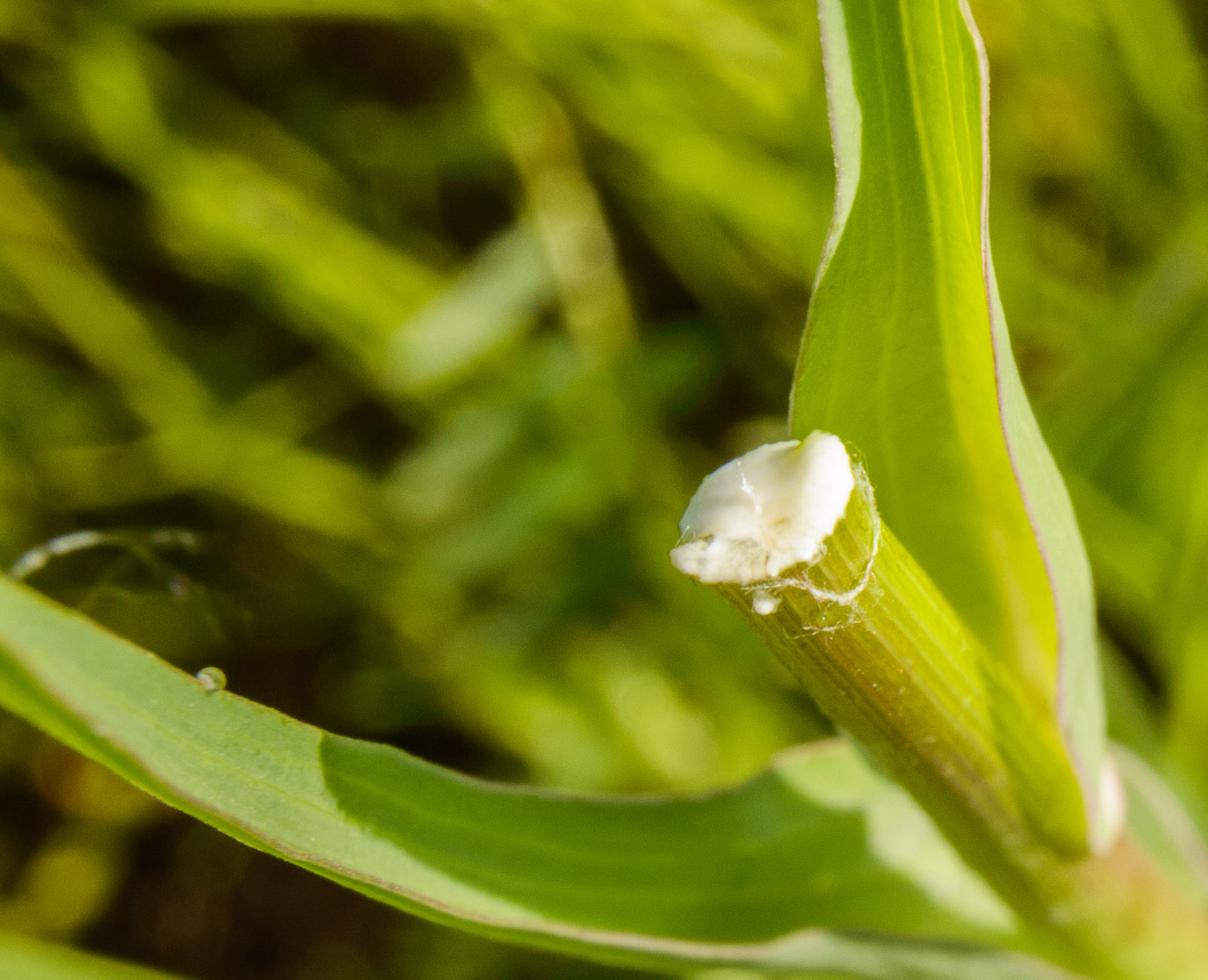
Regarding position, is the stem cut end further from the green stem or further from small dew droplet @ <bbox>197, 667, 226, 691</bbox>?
small dew droplet @ <bbox>197, 667, 226, 691</bbox>

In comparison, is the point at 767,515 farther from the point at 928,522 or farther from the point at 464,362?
the point at 464,362

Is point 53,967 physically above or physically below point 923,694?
below

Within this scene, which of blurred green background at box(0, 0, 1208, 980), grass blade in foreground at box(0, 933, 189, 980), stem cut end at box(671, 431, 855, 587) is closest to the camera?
stem cut end at box(671, 431, 855, 587)

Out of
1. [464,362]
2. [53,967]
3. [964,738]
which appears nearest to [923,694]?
Result: [964,738]

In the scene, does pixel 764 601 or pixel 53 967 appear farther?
pixel 53 967

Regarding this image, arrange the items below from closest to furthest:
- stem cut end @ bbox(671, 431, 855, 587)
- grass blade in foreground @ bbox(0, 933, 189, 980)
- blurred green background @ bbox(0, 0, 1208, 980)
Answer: stem cut end @ bbox(671, 431, 855, 587)
grass blade in foreground @ bbox(0, 933, 189, 980)
blurred green background @ bbox(0, 0, 1208, 980)

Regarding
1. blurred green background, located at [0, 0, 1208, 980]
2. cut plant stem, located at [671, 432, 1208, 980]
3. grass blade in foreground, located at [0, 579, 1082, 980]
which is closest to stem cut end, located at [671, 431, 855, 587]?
cut plant stem, located at [671, 432, 1208, 980]
